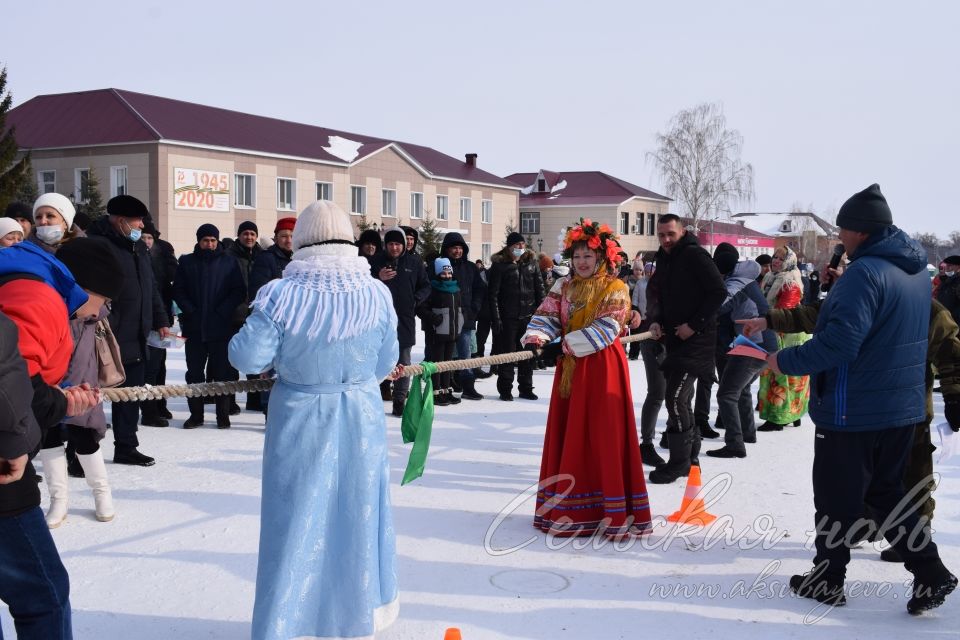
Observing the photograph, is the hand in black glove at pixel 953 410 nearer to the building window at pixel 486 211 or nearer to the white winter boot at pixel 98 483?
the white winter boot at pixel 98 483

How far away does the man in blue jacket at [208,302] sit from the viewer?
8.12 metres

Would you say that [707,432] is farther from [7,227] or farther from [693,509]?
[7,227]

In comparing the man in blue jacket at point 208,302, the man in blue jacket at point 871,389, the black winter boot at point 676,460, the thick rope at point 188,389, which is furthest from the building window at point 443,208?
the man in blue jacket at point 871,389

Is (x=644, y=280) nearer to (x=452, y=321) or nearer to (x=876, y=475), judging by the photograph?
(x=452, y=321)

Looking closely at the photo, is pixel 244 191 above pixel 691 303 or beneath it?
above

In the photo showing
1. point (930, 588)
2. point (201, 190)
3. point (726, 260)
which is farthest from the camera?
point (201, 190)

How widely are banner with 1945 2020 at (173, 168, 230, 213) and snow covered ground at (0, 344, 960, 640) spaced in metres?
24.2

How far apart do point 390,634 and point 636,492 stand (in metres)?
2.04

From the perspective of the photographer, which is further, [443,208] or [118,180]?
[443,208]

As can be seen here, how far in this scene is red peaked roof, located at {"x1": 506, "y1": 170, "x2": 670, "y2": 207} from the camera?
170 ft

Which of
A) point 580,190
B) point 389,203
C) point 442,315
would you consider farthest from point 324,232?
point 580,190

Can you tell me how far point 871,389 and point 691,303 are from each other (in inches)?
97.1

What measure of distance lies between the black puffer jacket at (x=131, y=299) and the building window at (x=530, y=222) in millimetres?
45852

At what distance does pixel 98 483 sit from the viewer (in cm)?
516
